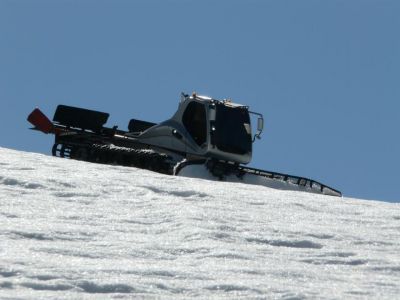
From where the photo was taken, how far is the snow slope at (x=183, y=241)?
621cm

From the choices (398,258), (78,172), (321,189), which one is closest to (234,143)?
(321,189)

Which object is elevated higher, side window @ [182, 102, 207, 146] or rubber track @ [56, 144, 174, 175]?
side window @ [182, 102, 207, 146]

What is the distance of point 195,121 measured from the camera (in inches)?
919

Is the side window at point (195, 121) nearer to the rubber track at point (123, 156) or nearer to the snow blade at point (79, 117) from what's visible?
the rubber track at point (123, 156)

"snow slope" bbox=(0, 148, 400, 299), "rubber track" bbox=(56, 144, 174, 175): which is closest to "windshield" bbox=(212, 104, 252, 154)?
"rubber track" bbox=(56, 144, 174, 175)

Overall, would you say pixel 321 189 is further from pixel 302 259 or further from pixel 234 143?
pixel 302 259

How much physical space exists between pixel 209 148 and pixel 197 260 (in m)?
15.6

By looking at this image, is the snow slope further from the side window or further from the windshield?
the side window

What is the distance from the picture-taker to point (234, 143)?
23203mm

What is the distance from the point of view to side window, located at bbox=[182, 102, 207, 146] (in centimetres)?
2314

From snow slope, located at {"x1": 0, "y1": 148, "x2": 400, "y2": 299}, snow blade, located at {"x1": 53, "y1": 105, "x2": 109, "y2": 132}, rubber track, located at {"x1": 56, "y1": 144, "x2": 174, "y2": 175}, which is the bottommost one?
snow slope, located at {"x1": 0, "y1": 148, "x2": 400, "y2": 299}

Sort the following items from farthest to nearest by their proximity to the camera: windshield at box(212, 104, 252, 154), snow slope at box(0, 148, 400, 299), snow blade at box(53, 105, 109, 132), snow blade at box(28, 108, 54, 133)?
snow blade at box(53, 105, 109, 132) < snow blade at box(28, 108, 54, 133) < windshield at box(212, 104, 252, 154) < snow slope at box(0, 148, 400, 299)

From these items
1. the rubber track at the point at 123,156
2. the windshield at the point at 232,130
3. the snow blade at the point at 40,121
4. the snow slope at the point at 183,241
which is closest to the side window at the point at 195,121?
the windshield at the point at 232,130

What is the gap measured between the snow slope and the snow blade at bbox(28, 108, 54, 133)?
39.0 ft
